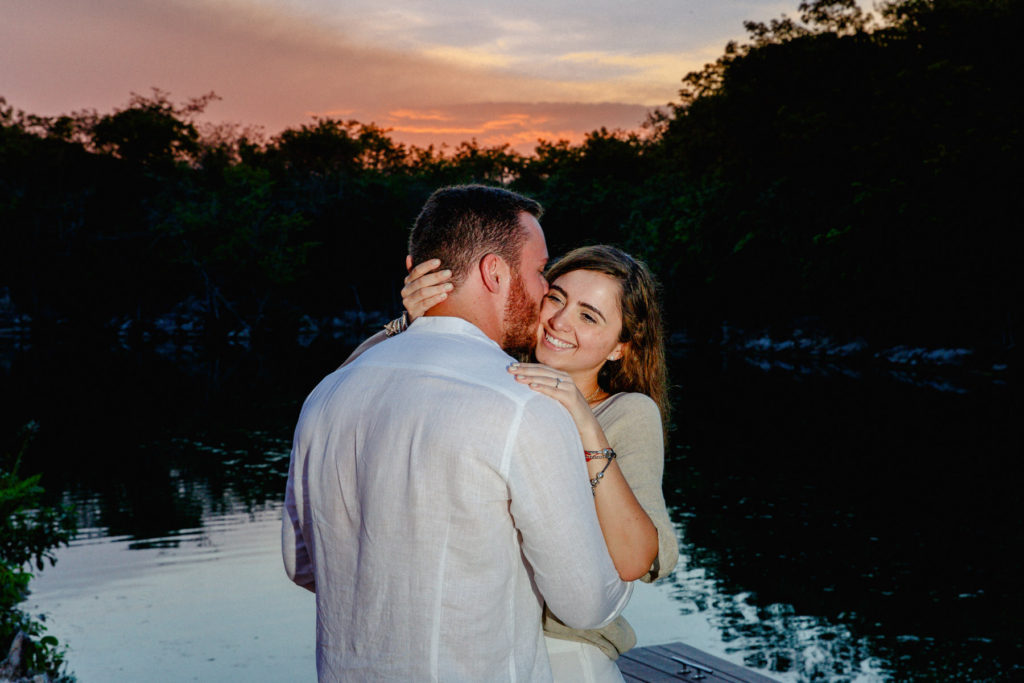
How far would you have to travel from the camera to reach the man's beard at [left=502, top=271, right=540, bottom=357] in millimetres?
2092

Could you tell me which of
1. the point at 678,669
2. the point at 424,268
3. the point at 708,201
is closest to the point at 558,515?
the point at 424,268

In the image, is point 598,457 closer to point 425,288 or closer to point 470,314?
point 470,314

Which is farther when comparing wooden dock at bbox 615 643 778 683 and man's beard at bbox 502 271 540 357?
wooden dock at bbox 615 643 778 683

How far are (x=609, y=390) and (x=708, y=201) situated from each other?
129 ft

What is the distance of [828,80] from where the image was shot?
115ft

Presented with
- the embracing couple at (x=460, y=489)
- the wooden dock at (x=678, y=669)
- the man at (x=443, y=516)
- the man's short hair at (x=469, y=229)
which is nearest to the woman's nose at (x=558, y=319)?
the embracing couple at (x=460, y=489)

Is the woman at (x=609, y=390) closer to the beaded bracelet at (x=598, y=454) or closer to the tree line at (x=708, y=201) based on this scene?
the beaded bracelet at (x=598, y=454)

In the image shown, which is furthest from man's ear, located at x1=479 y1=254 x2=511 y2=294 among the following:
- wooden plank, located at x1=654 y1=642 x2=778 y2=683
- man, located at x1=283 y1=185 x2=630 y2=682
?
wooden plank, located at x1=654 y1=642 x2=778 y2=683

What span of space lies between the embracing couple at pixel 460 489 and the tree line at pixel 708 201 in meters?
27.9

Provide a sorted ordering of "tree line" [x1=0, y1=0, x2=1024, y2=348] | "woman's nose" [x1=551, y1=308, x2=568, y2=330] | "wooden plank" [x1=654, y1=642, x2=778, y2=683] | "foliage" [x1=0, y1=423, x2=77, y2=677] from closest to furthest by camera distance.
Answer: "woman's nose" [x1=551, y1=308, x2=568, y2=330]
"wooden plank" [x1=654, y1=642, x2=778, y2=683]
"foliage" [x1=0, y1=423, x2=77, y2=677]
"tree line" [x1=0, y1=0, x2=1024, y2=348]

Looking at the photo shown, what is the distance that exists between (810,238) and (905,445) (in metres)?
19.8

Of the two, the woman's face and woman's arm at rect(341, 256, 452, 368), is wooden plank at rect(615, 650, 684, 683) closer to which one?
the woman's face

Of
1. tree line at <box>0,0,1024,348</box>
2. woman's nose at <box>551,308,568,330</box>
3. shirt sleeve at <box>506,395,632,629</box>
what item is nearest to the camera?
shirt sleeve at <box>506,395,632,629</box>

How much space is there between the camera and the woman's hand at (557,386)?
1.87m
